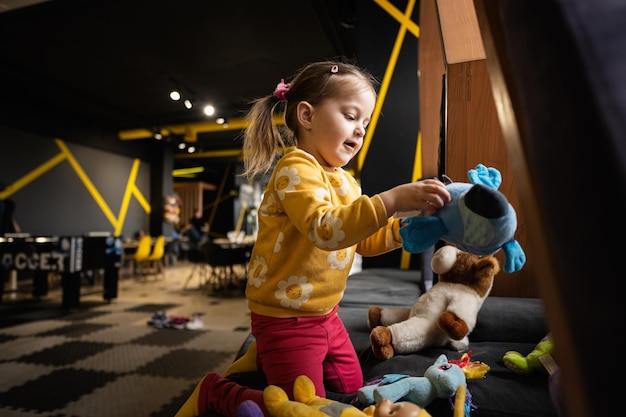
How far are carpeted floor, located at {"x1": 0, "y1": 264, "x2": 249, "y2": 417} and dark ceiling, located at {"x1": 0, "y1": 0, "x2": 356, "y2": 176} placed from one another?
8.51 feet

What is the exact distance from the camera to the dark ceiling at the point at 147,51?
4.66 m

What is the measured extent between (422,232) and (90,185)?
9.96m

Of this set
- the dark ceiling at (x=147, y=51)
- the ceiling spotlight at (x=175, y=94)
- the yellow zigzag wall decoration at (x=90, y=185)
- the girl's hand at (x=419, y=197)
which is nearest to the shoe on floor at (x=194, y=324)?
the dark ceiling at (x=147, y=51)

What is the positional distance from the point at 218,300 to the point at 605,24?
5305 mm

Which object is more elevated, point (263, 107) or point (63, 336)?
point (263, 107)

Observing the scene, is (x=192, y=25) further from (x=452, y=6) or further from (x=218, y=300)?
(x=452, y=6)

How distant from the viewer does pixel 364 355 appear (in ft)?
3.95

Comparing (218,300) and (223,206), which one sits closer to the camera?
(218,300)

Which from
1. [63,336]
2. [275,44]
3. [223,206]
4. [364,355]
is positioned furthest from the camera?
[223,206]

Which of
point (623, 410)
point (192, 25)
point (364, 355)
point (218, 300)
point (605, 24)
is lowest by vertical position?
point (218, 300)

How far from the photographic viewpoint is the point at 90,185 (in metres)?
8.96

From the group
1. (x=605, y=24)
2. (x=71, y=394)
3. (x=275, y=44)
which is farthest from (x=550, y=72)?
(x=275, y=44)

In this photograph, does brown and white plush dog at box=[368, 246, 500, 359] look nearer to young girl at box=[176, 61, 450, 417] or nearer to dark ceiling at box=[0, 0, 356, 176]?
A: young girl at box=[176, 61, 450, 417]

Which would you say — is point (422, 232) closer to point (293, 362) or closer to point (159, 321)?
point (293, 362)
